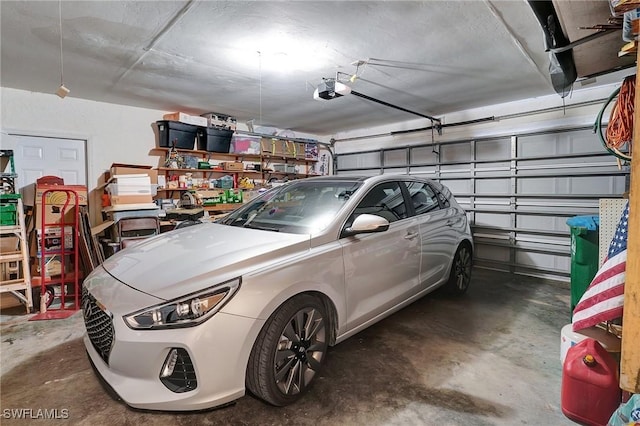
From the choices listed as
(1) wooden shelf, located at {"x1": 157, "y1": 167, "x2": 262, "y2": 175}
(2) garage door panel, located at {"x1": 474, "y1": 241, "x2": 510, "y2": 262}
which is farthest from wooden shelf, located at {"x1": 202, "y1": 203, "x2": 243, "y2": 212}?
(2) garage door panel, located at {"x1": 474, "y1": 241, "x2": 510, "y2": 262}

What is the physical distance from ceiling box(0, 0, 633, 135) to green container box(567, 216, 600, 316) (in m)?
1.58

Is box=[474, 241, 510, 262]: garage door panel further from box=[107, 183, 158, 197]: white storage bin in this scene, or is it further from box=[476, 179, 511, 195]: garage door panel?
box=[107, 183, 158, 197]: white storage bin

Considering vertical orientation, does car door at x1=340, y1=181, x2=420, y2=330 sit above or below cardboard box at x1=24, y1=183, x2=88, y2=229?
below

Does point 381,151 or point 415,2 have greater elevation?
point 415,2

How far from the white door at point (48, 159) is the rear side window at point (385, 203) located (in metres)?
4.32

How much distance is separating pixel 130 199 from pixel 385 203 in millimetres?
3484

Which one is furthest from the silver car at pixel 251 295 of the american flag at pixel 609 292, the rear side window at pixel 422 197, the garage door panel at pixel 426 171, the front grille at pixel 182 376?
the garage door panel at pixel 426 171

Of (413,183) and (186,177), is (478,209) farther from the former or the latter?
(186,177)

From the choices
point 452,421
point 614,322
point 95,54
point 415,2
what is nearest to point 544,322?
point 614,322

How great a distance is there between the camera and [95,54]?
3076 millimetres

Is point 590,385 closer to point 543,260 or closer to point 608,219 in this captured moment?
point 608,219

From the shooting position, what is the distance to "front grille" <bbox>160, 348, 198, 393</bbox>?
4.87 ft

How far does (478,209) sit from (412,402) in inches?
165

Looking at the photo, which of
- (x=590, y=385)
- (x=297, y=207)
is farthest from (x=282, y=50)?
(x=590, y=385)
